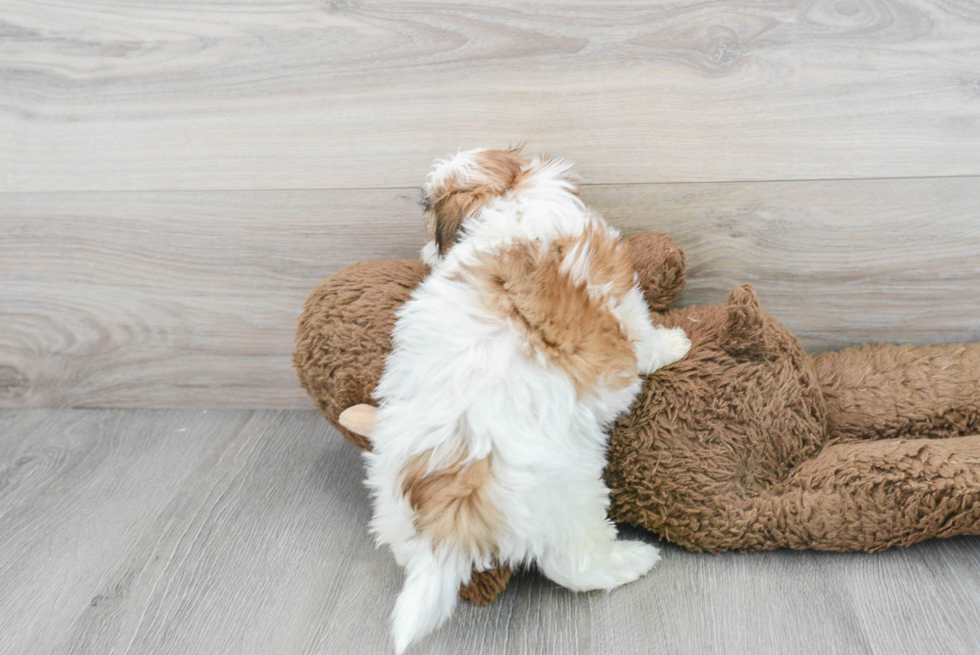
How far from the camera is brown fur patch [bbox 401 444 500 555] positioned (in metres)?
0.75

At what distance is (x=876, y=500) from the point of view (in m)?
0.88

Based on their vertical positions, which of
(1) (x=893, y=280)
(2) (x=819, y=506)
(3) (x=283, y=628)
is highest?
(1) (x=893, y=280)

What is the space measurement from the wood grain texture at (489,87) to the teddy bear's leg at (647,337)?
276 mm

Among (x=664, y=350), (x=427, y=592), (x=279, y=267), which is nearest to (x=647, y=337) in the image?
(x=664, y=350)

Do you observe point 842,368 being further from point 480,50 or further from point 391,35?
point 391,35

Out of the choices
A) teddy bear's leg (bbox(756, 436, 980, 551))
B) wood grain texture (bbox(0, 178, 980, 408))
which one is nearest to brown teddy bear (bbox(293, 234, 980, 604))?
teddy bear's leg (bbox(756, 436, 980, 551))

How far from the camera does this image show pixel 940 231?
110 cm

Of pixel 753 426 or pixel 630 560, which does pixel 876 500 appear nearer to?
pixel 753 426

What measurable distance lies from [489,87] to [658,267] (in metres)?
0.38

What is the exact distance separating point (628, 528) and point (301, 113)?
819mm

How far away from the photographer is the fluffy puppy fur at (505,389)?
2.49 ft

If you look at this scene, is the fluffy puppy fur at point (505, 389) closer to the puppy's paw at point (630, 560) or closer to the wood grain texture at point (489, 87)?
the puppy's paw at point (630, 560)

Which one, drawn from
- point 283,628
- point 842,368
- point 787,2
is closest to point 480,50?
point 787,2

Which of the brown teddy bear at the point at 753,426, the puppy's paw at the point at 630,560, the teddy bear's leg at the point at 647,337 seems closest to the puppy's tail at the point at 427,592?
the brown teddy bear at the point at 753,426
